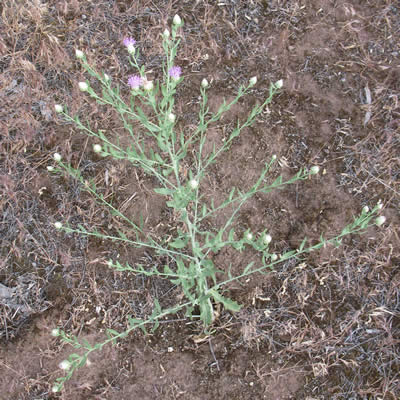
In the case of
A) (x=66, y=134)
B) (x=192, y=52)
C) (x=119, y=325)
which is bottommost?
(x=119, y=325)

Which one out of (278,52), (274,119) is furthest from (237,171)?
(278,52)

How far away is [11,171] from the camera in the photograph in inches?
111

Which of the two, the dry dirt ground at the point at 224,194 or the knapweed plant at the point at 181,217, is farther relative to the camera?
the dry dirt ground at the point at 224,194

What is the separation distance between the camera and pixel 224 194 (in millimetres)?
2678

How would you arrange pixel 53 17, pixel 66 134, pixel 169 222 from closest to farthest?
pixel 169 222 → pixel 66 134 → pixel 53 17

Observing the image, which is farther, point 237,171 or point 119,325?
point 237,171

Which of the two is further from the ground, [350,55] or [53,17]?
[53,17]

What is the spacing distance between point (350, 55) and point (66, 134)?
2030mm

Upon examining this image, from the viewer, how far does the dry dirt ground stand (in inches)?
94.6

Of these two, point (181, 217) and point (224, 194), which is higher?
point (181, 217)

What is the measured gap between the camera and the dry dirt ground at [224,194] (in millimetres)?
2402

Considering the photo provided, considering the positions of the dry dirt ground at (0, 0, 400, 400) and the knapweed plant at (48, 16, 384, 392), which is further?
the dry dirt ground at (0, 0, 400, 400)

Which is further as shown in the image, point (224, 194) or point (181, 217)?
point (224, 194)

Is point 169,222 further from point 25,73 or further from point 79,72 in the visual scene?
point 25,73
